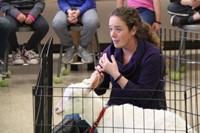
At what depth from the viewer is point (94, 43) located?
4863mm

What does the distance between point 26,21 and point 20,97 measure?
32.8 inches

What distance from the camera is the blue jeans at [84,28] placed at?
439 centimetres

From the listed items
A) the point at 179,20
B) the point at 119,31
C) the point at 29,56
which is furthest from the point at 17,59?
the point at 119,31

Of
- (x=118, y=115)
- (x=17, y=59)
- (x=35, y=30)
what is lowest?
(x=17, y=59)

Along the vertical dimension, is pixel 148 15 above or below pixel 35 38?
above

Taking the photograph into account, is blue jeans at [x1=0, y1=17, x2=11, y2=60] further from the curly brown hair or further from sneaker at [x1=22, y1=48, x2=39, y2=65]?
the curly brown hair

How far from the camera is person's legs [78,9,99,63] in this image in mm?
4391

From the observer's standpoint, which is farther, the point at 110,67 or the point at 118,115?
the point at 110,67

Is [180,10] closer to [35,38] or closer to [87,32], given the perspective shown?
[87,32]

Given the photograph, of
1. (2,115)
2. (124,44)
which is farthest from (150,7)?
(124,44)

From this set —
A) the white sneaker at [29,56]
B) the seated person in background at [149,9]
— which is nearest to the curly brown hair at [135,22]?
the seated person in background at [149,9]

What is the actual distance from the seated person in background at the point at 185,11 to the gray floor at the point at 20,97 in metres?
0.53

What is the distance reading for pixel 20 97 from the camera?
4023 millimetres

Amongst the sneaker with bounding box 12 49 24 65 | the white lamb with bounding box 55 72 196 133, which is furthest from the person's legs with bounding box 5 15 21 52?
the white lamb with bounding box 55 72 196 133
